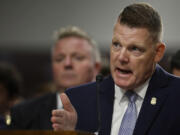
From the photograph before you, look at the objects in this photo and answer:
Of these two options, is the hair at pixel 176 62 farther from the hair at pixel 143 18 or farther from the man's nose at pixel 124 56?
the man's nose at pixel 124 56

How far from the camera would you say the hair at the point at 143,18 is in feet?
9.46

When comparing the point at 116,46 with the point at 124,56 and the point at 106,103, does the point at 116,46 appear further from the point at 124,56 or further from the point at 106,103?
the point at 106,103

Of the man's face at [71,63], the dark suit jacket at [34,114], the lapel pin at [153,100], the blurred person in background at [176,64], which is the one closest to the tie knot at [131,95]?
the lapel pin at [153,100]

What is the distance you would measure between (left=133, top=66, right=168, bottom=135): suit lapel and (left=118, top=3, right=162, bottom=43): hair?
0.79ft

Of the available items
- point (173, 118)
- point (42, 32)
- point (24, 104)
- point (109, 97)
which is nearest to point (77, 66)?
point (24, 104)

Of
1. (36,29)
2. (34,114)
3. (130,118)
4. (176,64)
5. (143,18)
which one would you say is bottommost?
(36,29)

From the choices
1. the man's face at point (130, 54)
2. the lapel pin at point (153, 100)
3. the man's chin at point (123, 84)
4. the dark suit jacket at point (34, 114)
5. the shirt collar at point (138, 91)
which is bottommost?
the dark suit jacket at point (34, 114)

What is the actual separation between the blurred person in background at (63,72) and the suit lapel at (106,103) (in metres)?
0.83

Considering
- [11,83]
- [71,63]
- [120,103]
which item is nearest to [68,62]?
[71,63]

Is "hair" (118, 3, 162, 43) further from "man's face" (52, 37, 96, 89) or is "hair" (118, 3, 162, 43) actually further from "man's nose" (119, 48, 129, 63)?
"man's face" (52, 37, 96, 89)

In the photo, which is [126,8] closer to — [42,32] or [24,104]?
[24,104]

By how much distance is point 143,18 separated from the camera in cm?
288

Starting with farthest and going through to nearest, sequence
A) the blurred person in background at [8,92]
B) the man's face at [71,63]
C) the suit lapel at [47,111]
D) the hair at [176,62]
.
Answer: the blurred person in background at [8,92] → the man's face at [71,63] → the suit lapel at [47,111] → the hair at [176,62]

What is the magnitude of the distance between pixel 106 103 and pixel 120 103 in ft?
0.27
